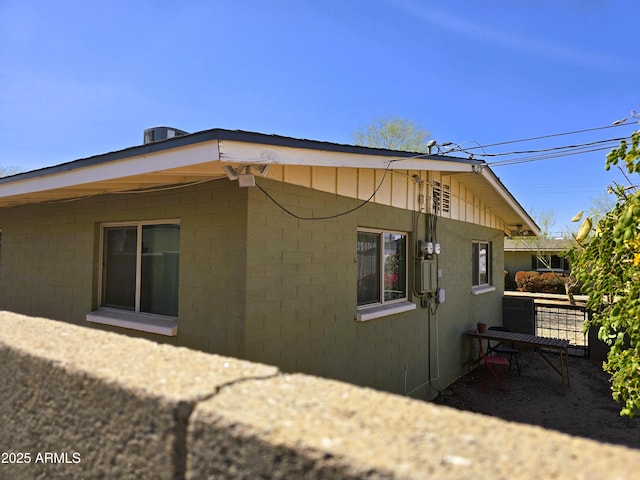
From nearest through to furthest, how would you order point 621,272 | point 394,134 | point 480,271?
point 621,272
point 480,271
point 394,134

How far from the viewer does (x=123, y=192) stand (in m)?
5.28

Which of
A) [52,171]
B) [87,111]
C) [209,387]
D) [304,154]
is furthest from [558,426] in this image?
[87,111]

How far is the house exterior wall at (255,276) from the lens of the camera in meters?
4.10

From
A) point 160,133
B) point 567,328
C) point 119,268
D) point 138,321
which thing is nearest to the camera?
point 138,321

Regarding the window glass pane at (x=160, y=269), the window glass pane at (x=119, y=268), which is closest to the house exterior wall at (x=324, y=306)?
the window glass pane at (x=160, y=269)

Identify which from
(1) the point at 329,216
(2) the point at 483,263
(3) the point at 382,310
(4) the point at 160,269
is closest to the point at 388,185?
(1) the point at 329,216

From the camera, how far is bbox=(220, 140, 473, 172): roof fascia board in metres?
3.32

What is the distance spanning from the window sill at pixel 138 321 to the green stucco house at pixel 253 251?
2 cm

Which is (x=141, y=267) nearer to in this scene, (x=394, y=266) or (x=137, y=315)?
(x=137, y=315)

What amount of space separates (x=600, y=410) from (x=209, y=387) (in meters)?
7.98

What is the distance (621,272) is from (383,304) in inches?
140

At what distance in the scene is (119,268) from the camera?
18.2 ft

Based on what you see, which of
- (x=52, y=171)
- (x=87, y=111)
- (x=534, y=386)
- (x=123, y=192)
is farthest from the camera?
(x=87, y=111)

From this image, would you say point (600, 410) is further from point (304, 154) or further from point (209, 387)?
point (209, 387)
